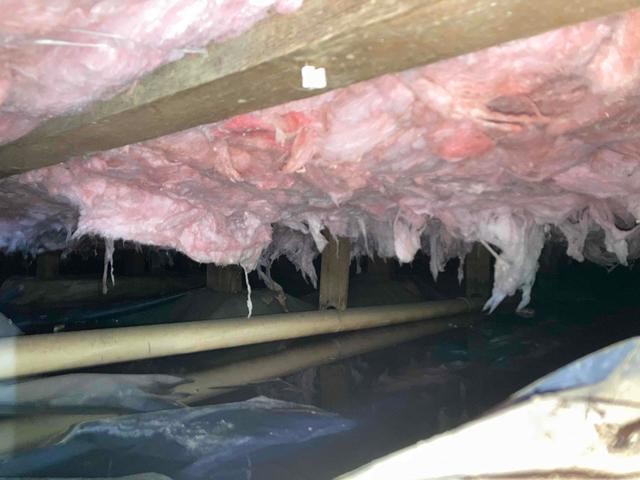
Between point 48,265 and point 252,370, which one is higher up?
point 48,265

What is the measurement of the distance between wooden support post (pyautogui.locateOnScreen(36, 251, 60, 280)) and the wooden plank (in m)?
5.56

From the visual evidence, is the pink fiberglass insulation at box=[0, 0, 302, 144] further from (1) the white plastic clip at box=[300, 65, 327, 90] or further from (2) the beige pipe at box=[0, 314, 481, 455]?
(2) the beige pipe at box=[0, 314, 481, 455]

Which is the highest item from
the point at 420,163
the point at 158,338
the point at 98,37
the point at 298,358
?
the point at 98,37

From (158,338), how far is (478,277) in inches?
177

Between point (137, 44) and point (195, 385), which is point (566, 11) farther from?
point (195, 385)

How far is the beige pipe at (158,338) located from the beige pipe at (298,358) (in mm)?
157

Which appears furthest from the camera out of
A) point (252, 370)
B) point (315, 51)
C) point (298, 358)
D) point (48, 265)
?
point (48, 265)

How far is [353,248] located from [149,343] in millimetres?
2664

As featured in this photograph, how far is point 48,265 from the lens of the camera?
6840 millimetres

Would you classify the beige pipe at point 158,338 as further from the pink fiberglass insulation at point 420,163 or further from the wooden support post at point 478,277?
the wooden support post at point 478,277

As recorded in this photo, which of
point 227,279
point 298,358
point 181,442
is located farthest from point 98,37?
point 227,279

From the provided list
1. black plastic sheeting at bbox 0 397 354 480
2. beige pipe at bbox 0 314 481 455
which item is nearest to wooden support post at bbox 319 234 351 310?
beige pipe at bbox 0 314 481 455

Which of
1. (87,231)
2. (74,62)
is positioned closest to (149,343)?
(87,231)

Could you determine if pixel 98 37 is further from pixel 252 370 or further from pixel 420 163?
pixel 252 370
